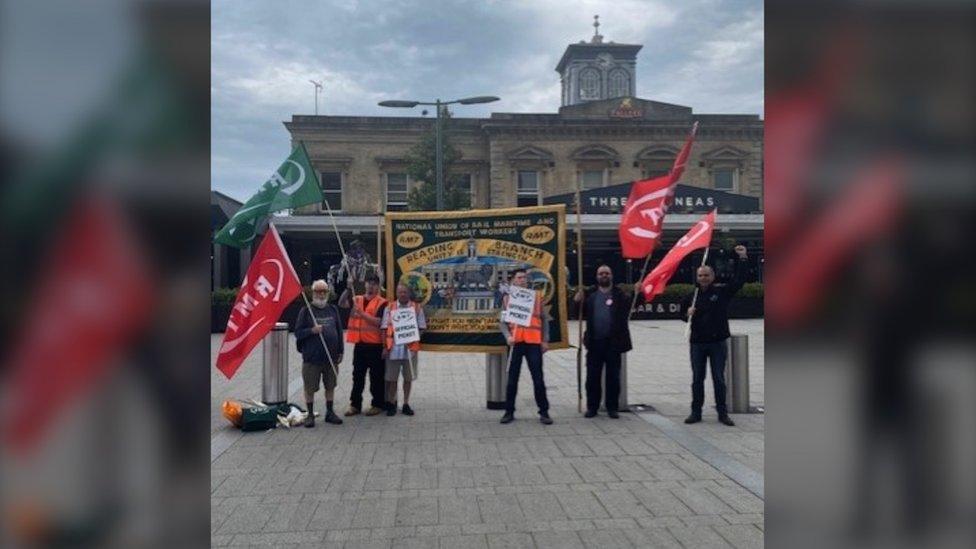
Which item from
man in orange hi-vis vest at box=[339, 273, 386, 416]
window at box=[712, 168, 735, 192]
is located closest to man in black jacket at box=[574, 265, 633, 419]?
man in orange hi-vis vest at box=[339, 273, 386, 416]

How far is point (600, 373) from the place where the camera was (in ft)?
29.1

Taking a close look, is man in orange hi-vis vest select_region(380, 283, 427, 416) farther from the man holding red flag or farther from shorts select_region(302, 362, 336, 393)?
the man holding red flag

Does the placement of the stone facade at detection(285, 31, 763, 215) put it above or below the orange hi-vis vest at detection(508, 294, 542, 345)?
above

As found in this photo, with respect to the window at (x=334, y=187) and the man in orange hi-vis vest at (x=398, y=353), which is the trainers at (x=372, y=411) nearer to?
the man in orange hi-vis vest at (x=398, y=353)

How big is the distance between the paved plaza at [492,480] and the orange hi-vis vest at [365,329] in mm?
1008

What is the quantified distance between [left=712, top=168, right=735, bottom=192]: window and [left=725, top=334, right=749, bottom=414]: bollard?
3057cm

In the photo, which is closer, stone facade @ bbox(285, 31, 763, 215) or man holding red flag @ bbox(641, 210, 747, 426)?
man holding red flag @ bbox(641, 210, 747, 426)

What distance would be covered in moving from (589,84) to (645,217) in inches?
1701

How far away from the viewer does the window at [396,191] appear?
3741cm

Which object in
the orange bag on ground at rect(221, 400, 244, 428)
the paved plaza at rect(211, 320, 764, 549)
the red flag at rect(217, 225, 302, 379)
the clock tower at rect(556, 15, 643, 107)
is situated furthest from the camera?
the clock tower at rect(556, 15, 643, 107)

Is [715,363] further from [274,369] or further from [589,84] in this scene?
[589,84]

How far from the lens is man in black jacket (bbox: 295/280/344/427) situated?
868 centimetres
